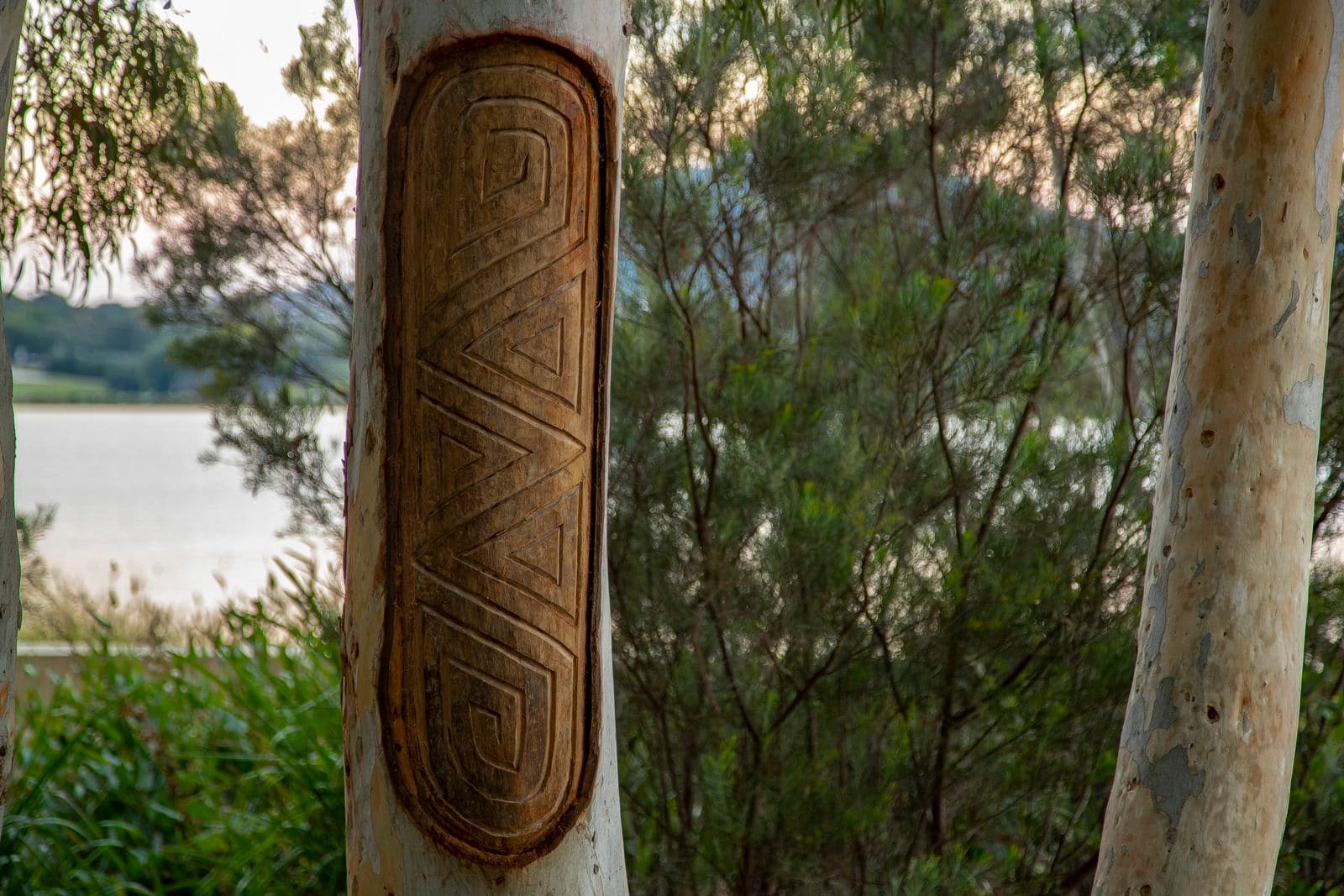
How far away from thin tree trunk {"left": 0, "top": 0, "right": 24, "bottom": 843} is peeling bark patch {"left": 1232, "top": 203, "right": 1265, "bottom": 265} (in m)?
2.08

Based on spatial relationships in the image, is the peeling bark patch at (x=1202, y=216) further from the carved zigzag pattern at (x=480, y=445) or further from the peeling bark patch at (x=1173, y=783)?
the carved zigzag pattern at (x=480, y=445)

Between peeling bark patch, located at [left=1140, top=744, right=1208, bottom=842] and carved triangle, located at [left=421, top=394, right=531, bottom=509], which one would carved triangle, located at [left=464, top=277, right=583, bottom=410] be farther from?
peeling bark patch, located at [left=1140, top=744, right=1208, bottom=842]

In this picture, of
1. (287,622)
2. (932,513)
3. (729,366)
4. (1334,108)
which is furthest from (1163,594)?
(287,622)

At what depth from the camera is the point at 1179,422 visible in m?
1.95

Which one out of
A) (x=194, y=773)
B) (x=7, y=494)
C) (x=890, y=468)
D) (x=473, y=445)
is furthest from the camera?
(x=194, y=773)

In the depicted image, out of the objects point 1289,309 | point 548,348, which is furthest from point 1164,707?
point 548,348

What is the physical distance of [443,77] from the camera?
148 cm

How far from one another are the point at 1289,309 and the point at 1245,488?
1.05ft

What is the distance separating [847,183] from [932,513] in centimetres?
109

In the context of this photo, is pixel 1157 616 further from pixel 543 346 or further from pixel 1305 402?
pixel 543 346

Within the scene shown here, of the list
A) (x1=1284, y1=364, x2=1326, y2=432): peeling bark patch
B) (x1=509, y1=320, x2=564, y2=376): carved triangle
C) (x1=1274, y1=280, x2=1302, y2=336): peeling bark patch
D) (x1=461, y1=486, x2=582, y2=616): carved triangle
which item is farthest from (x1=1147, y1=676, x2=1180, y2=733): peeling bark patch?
(x1=509, y1=320, x2=564, y2=376): carved triangle

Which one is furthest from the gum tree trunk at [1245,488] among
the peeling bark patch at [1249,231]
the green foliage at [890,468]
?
the green foliage at [890,468]

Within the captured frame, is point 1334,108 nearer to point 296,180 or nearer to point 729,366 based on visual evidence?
point 729,366

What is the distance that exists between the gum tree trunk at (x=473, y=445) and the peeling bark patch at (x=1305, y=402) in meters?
1.26
